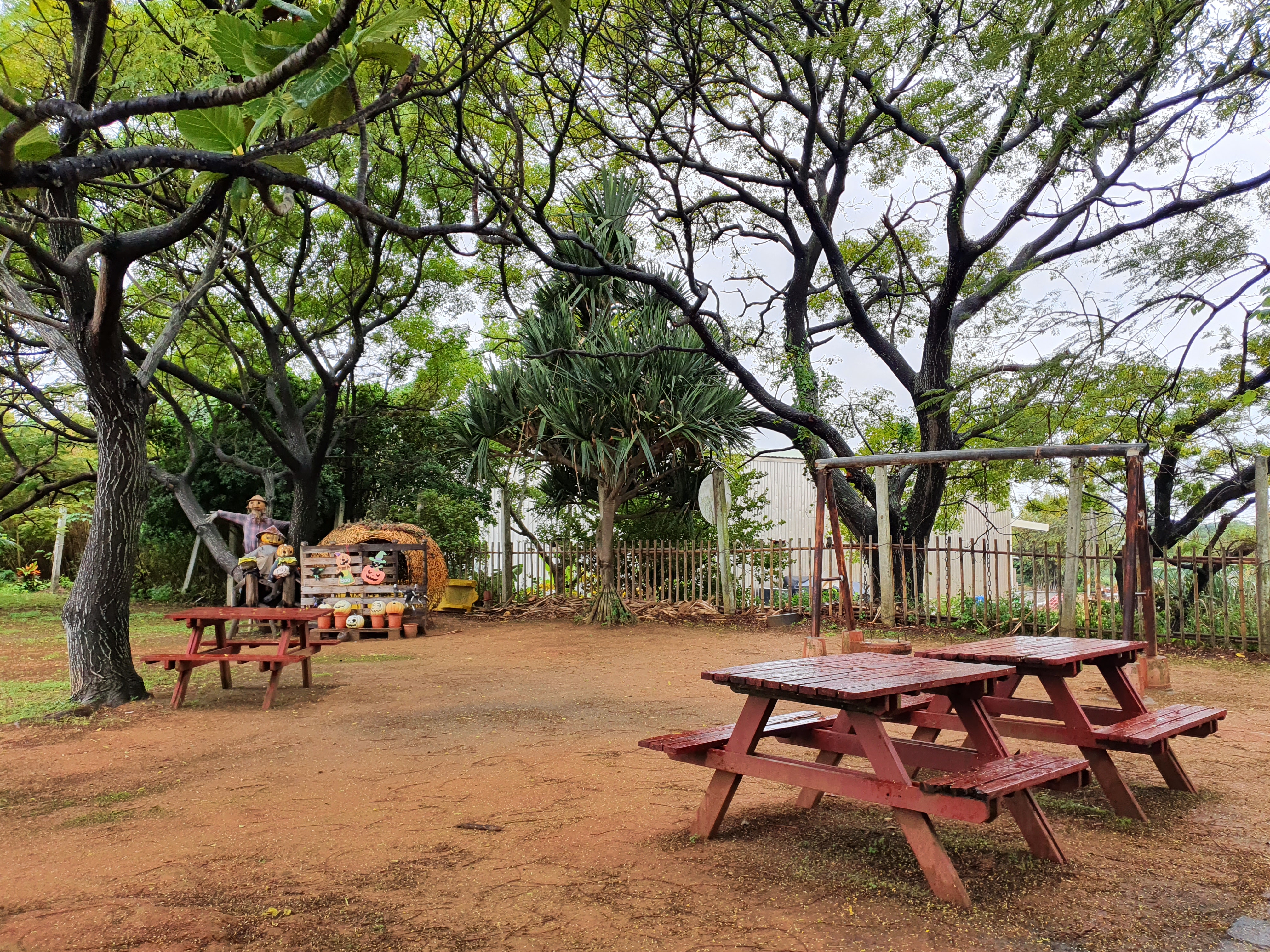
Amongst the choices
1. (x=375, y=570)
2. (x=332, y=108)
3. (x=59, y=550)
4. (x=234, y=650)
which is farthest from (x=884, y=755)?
(x=59, y=550)

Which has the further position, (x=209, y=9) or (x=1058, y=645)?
(x=209, y=9)

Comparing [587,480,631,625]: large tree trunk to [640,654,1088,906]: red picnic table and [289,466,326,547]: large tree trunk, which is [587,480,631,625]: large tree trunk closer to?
[289,466,326,547]: large tree trunk

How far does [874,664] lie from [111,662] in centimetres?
600

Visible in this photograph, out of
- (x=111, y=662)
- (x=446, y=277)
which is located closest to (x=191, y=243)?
(x=446, y=277)

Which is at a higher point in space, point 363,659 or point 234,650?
point 234,650

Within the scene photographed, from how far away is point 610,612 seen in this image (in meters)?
13.1

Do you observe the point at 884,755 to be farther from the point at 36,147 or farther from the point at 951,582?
the point at 951,582

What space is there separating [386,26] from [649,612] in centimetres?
1186

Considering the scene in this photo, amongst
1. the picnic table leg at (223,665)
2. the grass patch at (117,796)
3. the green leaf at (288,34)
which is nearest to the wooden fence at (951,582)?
the picnic table leg at (223,665)

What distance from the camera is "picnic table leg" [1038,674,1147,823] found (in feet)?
12.4

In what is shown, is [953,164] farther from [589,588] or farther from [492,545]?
[492,545]

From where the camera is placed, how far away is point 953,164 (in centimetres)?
1298

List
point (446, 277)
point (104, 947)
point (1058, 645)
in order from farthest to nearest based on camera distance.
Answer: point (446, 277), point (1058, 645), point (104, 947)

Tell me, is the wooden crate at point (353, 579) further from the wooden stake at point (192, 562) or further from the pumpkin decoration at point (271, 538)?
the wooden stake at point (192, 562)
